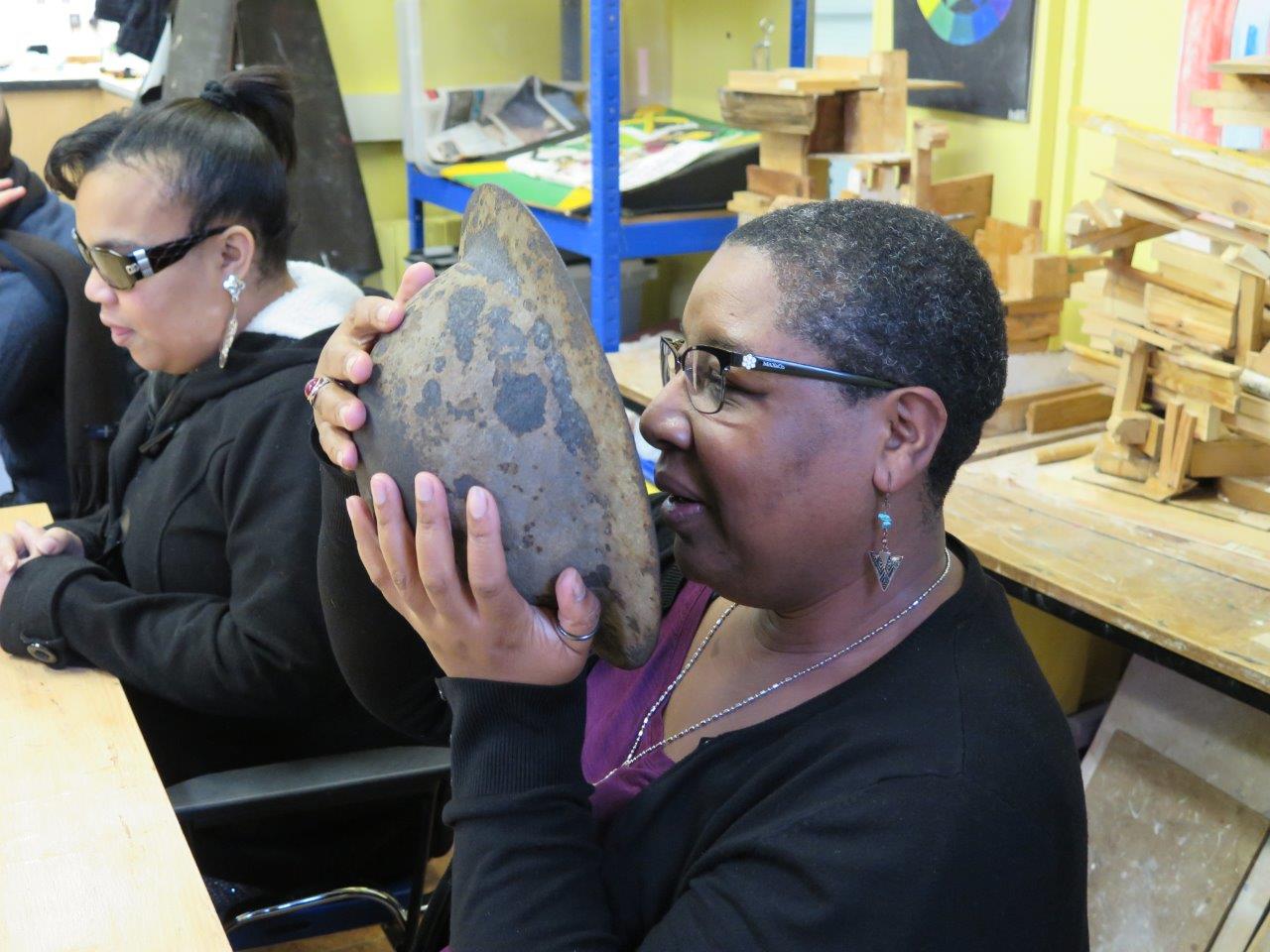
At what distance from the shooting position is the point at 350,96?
4938 millimetres

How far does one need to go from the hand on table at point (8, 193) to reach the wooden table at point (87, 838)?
59.5 inches

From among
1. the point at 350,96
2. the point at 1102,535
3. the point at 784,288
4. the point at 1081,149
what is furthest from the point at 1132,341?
the point at 350,96

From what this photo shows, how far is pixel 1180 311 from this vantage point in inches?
80.4

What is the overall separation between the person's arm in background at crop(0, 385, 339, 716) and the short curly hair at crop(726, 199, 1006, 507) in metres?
0.79

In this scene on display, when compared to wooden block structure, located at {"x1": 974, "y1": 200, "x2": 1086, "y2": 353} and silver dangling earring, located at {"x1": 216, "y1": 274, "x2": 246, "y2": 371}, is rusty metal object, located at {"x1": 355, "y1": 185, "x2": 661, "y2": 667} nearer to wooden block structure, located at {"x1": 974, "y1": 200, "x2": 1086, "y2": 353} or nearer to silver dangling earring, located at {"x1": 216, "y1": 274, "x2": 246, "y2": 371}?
silver dangling earring, located at {"x1": 216, "y1": 274, "x2": 246, "y2": 371}

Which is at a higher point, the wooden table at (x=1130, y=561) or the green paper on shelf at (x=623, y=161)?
the green paper on shelf at (x=623, y=161)

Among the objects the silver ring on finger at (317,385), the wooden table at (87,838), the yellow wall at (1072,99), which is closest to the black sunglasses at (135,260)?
the wooden table at (87,838)

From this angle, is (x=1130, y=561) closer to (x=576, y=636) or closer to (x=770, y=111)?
(x=576, y=636)

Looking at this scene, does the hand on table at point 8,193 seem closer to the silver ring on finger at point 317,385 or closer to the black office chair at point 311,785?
the black office chair at point 311,785

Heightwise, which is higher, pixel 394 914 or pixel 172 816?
pixel 172 816

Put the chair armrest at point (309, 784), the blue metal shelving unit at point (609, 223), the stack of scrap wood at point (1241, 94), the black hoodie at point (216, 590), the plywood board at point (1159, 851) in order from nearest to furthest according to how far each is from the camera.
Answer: the chair armrest at point (309, 784), the black hoodie at point (216, 590), the stack of scrap wood at point (1241, 94), the plywood board at point (1159, 851), the blue metal shelving unit at point (609, 223)

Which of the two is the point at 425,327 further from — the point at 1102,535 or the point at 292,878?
the point at 1102,535

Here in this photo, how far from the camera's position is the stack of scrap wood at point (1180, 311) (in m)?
1.88

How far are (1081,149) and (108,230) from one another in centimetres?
198
